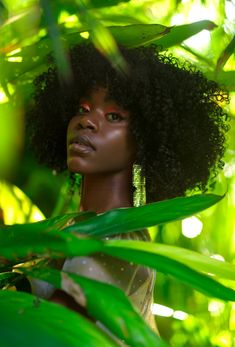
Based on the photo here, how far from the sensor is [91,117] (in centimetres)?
109

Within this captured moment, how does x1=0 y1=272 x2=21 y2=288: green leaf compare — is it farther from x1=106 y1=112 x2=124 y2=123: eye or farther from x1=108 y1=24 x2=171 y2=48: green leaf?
x1=108 y1=24 x2=171 y2=48: green leaf

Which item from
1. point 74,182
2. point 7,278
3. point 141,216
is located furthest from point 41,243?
point 74,182

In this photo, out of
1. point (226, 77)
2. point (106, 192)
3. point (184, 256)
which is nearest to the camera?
point (184, 256)

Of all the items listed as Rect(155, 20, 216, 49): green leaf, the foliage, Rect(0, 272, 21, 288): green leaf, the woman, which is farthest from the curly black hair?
the foliage

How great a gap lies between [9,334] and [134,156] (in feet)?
1.81

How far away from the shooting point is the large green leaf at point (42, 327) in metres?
0.63

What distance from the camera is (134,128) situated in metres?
1.12

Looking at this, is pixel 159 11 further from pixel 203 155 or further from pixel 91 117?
pixel 91 117

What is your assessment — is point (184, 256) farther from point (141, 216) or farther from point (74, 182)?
point (74, 182)

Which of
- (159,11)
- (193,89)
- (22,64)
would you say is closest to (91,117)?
(193,89)

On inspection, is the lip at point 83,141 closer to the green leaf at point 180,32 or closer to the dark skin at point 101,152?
the dark skin at point 101,152

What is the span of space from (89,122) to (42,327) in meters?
0.49

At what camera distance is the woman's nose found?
108 cm

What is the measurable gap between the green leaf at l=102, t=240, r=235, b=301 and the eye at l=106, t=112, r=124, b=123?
0.42m
